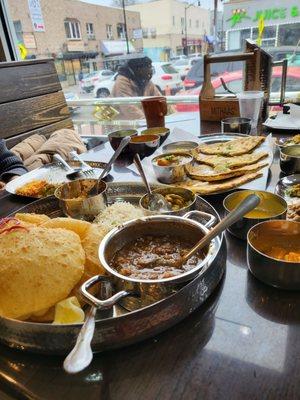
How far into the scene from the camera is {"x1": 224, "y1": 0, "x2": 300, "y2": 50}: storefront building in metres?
3.57

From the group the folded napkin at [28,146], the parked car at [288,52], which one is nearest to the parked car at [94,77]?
the folded napkin at [28,146]

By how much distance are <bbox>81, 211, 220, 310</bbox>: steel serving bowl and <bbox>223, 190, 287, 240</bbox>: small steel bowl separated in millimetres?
77

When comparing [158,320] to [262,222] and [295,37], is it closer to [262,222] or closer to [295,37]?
[262,222]

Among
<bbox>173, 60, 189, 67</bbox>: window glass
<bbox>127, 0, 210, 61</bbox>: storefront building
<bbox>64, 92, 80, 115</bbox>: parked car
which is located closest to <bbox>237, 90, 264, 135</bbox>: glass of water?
<bbox>64, 92, 80, 115</bbox>: parked car

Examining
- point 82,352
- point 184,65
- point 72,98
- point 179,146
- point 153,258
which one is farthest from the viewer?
point 184,65

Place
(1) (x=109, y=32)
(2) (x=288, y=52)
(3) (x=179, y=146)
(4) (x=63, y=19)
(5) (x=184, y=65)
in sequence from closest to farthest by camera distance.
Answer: (3) (x=179, y=146)
(2) (x=288, y=52)
(4) (x=63, y=19)
(1) (x=109, y=32)
(5) (x=184, y=65)

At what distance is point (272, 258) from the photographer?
2.21 feet

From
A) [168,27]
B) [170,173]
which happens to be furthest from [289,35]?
[170,173]

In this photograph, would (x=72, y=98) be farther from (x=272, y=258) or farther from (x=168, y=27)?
(x=272, y=258)

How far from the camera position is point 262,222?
81 centimetres

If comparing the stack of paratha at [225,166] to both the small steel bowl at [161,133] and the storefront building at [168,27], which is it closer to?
the small steel bowl at [161,133]

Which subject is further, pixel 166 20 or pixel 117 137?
pixel 166 20

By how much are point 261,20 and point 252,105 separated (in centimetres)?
233

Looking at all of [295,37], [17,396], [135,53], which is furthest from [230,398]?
[135,53]
